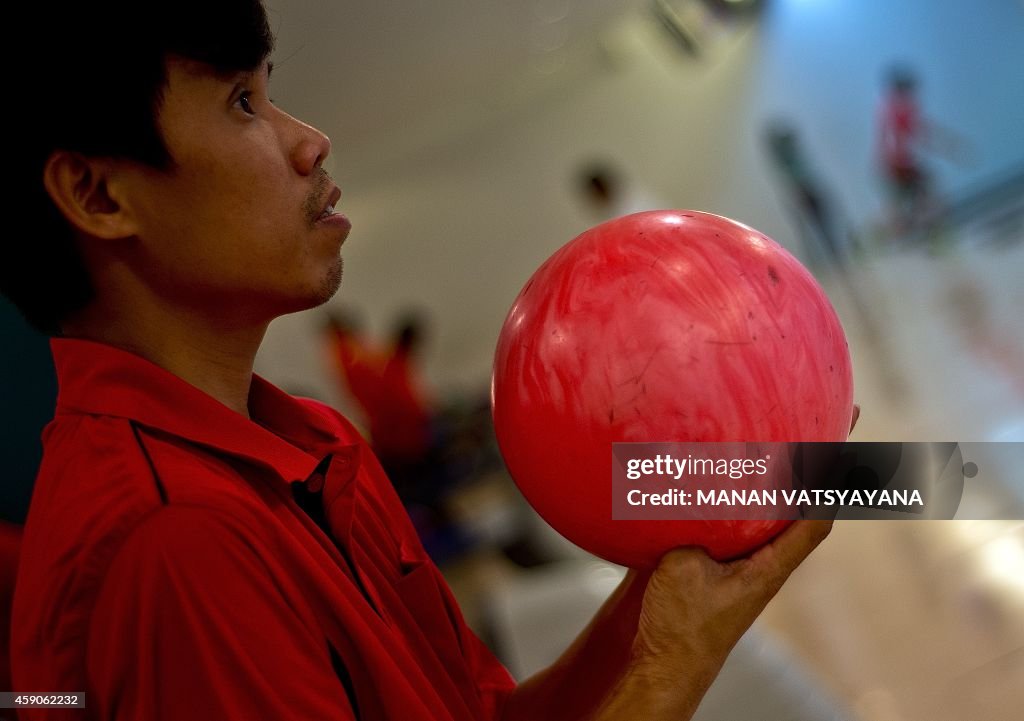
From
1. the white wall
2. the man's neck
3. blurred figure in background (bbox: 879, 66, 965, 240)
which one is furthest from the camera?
the white wall

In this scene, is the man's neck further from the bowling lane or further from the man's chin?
the bowling lane

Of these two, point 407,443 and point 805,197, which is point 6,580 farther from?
point 805,197

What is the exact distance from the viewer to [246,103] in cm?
93

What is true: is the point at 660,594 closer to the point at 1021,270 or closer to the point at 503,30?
the point at 1021,270

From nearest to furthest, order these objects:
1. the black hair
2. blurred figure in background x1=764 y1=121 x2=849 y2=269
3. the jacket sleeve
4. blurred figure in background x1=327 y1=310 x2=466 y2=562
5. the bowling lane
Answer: the jacket sleeve < the black hair < the bowling lane < blurred figure in background x1=327 y1=310 x2=466 y2=562 < blurred figure in background x1=764 y1=121 x2=849 y2=269

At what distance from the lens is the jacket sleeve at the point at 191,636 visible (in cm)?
70

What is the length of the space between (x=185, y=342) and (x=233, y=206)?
0.52ft

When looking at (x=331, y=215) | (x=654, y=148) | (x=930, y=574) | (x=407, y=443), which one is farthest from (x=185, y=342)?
(x=654, y=148)

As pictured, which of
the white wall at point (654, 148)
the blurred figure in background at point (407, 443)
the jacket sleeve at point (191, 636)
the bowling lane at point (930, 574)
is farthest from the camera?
the white wall at point (654, 148)

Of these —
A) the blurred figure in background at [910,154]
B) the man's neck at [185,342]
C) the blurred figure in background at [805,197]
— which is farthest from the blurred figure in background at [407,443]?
the blurred figure in background at [910,154]

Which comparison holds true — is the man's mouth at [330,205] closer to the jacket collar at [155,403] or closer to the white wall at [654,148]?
A: the jacket collar at [155,403]

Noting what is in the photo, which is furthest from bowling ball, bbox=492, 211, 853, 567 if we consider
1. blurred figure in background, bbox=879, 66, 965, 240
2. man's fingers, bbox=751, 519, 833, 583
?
blurred figure in background, bbox=879, 66, 965, 240

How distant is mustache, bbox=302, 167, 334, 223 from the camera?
95 cm

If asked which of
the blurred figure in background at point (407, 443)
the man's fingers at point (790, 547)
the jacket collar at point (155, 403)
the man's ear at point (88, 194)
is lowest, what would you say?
the man's fingers at point (790, 547)
